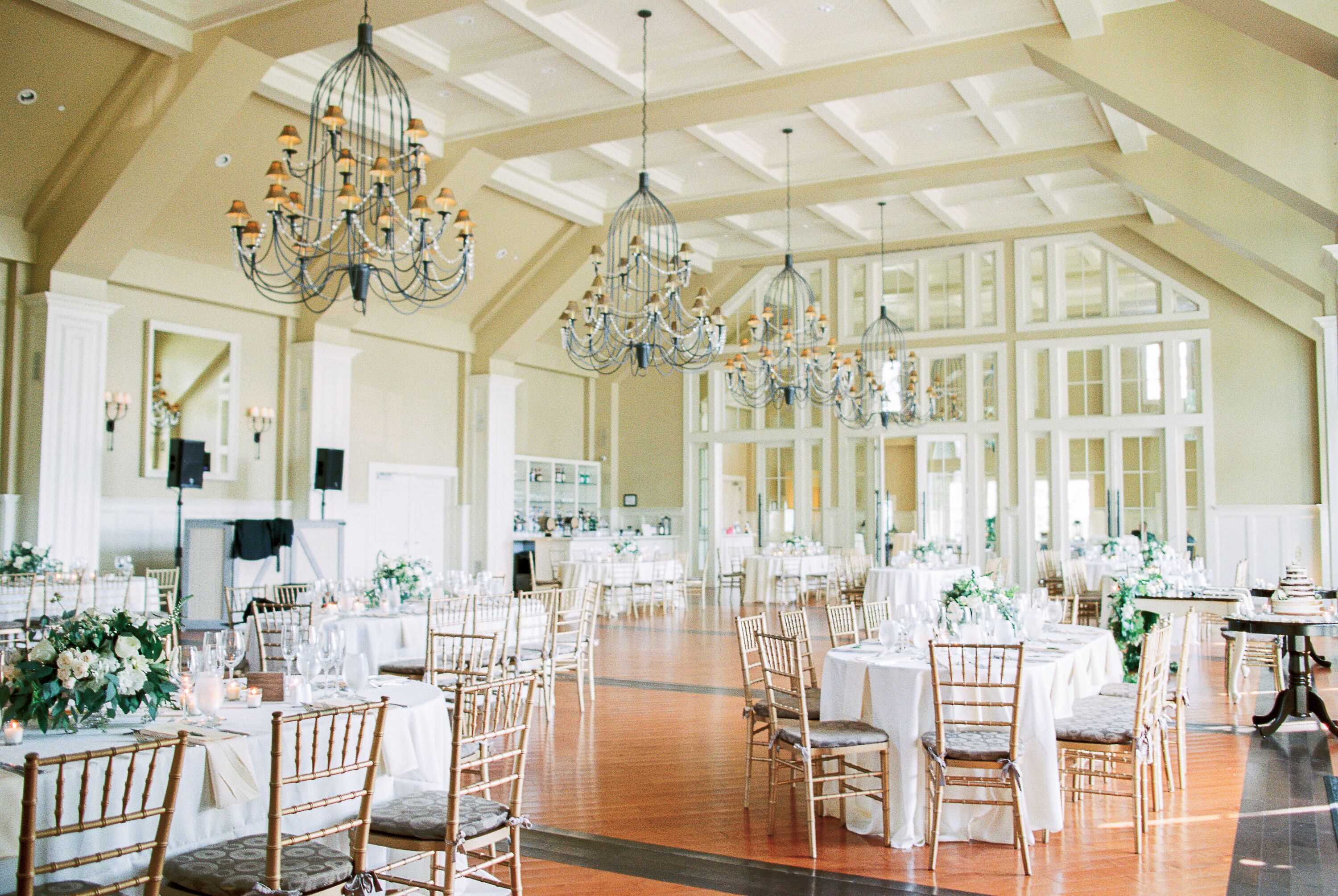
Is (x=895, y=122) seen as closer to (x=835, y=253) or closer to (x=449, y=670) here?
(x=835, y=253)

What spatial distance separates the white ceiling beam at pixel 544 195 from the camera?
13.4m

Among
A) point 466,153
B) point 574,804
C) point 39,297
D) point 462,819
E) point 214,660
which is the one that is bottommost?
point 574,804

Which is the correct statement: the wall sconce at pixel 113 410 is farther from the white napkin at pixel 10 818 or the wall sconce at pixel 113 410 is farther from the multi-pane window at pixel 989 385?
the multi-pane window at pixel 989 385

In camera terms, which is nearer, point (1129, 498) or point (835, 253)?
point (1129, 498)

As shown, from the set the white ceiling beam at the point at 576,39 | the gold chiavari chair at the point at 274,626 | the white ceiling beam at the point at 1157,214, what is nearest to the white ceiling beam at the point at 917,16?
the white ceiling beam at the point at 576,39

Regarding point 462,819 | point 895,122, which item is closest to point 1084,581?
point 895,122

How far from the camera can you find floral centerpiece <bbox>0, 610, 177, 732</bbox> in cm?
336

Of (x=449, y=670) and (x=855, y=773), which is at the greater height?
(x=449, y=670)

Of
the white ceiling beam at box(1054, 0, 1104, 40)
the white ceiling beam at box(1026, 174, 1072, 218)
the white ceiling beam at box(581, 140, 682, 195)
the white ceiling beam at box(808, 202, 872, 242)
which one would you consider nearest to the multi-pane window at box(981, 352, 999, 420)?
the white ceiling beam at box(1026, 174, 1072, 218)

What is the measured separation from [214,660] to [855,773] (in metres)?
2.94

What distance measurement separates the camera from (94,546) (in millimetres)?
10508

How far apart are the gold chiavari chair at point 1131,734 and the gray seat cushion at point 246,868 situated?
3332mm

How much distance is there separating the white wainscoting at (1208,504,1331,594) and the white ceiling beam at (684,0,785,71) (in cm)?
948

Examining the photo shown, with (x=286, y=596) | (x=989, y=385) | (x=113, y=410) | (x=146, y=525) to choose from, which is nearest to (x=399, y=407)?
(x=146, y=525)
